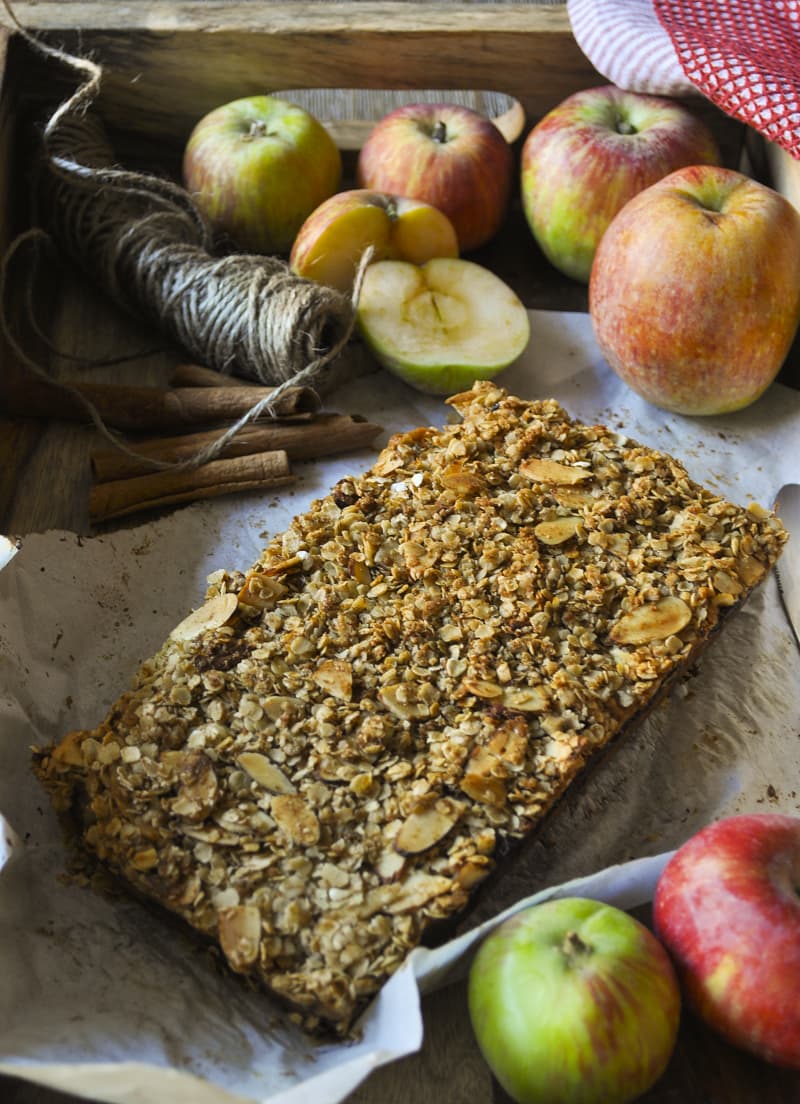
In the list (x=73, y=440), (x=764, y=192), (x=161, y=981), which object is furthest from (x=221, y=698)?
(x=764, y=192)

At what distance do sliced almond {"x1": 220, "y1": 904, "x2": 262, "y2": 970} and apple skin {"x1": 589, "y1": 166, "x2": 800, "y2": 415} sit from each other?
3.33 ft

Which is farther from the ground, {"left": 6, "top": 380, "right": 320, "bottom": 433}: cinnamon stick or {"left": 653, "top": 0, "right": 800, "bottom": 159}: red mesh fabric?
{"left": 653, "top": 0, "right": 800, "bottom": 159}: red mesh fabric

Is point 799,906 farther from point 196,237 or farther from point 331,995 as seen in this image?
point 196,237

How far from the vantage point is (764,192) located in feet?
5.39

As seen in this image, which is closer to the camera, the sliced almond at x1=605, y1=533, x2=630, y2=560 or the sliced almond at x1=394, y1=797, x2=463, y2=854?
the sliced almond at x1=394, y1=797, x2=463, y2=854

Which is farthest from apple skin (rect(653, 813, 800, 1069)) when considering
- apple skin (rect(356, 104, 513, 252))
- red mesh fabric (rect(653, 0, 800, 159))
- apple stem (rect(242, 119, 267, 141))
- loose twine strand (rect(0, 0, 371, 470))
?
apple stem (rect(242, 119, 267, 141))

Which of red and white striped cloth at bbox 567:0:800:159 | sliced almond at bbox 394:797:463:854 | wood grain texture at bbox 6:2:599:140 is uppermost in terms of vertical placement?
red and white striped cloth at bbox 567:0:800:159

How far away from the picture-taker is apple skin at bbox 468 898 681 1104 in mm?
975

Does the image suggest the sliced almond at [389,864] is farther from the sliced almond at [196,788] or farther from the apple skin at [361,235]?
the apple skin at [361,235]

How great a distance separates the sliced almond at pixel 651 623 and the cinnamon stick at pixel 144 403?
0.65 metres

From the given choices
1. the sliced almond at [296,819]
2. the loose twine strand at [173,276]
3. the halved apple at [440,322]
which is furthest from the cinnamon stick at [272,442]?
the sliced almond at [296,819]

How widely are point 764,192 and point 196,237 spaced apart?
0.90m

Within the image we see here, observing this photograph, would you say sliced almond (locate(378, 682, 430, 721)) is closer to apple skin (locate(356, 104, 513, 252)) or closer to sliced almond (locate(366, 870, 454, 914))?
sliced almond (locate(366, 870, 454, 914))

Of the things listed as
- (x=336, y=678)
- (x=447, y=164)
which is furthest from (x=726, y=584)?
(x=447, y=164)
